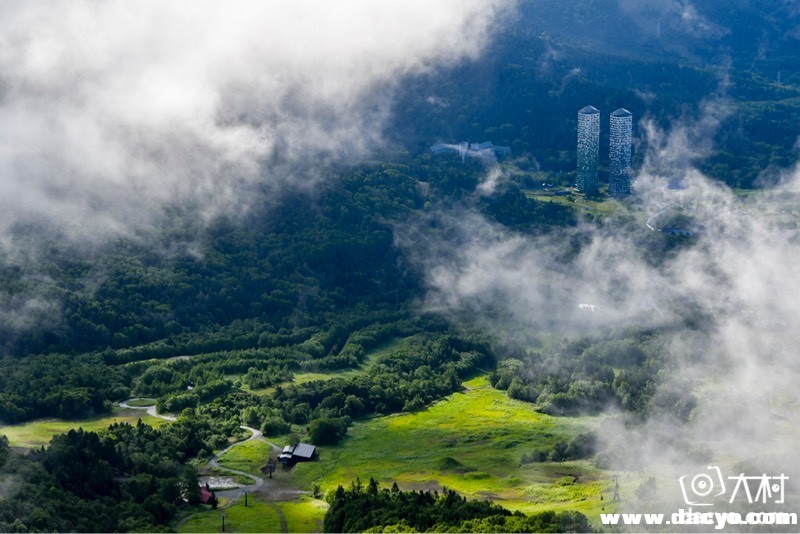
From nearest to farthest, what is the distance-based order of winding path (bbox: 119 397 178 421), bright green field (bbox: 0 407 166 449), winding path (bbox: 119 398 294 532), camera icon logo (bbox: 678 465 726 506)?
1. camera icon logo (bbox: 678 465 726 506)
2. winding path (bbox: 119 398 294 532)
3. bright green field (bbox: 0 407 166 449)
4. winding path (bbox: 119 397 178 421)

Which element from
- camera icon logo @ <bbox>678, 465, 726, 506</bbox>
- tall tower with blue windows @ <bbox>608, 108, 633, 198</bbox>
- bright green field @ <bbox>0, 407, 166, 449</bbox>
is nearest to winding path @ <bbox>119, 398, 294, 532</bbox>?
bright green field @ <bbox>0, 407, 166, 449</bbox>

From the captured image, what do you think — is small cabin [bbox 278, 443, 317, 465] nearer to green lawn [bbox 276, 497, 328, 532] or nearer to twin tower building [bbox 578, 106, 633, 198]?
green lawn [bbox 276, 497, 328, 532]

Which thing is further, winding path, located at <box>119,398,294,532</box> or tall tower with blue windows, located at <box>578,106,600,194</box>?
tall tower with blue windows, located at <box>578,106,600,194</box>

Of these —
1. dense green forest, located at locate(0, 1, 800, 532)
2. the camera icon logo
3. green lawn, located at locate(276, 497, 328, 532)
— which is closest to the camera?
the camera icon logo

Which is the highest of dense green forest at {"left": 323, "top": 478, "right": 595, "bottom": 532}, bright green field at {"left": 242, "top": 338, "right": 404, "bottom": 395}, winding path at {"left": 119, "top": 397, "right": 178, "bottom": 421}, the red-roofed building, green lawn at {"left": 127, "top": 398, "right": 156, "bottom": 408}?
dense green forest at {"left": 323, "top": 478, "right": 595, "bottom": 532}

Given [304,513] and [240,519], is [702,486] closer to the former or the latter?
[304,513]

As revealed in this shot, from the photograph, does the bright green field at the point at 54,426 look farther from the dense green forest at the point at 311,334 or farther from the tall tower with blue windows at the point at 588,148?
the tall tower with blue windows at the point at 588,148

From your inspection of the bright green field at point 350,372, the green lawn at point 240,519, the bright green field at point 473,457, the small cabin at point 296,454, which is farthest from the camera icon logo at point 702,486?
the bright green field at point 350,372

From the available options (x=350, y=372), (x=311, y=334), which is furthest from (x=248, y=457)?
(x=311, y=334)
